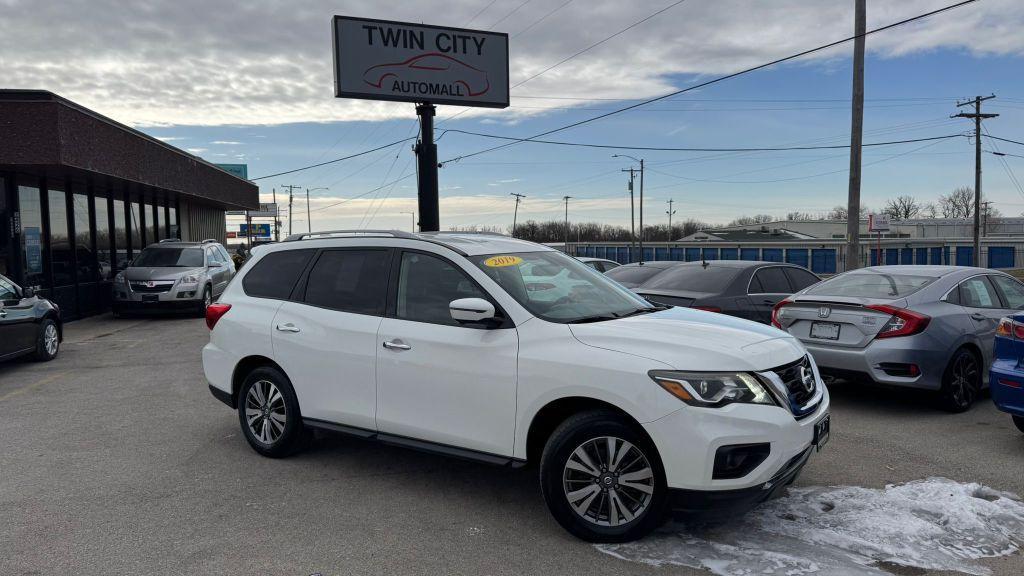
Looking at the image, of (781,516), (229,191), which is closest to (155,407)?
(781,516)

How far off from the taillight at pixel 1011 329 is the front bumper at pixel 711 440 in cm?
317

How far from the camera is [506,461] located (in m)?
4.33

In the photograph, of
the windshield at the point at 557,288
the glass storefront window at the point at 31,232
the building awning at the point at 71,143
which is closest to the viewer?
the windshield at the point at 557,288

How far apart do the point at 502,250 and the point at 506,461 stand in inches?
58.8

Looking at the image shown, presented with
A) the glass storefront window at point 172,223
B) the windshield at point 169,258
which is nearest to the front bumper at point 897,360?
the windshield at point 169,258

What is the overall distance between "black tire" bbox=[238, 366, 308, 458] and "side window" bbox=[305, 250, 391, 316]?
0.70 meters

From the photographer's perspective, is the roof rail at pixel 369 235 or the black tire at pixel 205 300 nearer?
the roof rail at pixel 369 235

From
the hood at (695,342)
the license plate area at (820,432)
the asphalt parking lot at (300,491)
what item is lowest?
the asphalt parking lot at (300,491)

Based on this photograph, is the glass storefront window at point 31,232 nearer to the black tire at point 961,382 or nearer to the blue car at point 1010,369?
the black tire at point 961,382

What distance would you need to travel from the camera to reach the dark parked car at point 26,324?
9414 millimetres

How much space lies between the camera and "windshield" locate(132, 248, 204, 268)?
→ 1736 centimetres

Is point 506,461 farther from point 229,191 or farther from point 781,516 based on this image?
point 229,191

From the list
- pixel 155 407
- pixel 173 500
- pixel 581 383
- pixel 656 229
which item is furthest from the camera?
pixel 656 229

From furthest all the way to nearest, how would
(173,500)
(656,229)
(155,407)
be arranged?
(656,229) < (155,407) < (173,500)
